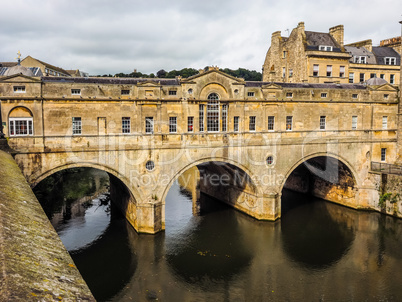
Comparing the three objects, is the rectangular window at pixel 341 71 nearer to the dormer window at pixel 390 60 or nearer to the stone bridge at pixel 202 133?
the stone bridge at pixel 202 133

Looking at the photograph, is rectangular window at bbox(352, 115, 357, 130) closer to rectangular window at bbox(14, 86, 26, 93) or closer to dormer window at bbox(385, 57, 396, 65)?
dormer window at bbox(385, 57, 396, 65)

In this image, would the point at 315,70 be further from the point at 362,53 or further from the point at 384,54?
the point at 384,54

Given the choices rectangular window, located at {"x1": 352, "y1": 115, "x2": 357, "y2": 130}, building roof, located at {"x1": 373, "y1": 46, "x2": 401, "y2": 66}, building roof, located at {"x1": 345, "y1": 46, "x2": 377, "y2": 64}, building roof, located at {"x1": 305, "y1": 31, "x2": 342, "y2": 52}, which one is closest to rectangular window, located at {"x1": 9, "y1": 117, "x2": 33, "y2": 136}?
rectangular window, located at {"x1": 352, "y1": 115, "x2": 357, "y2": 130}

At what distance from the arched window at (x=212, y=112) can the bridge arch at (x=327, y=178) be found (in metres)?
8.15

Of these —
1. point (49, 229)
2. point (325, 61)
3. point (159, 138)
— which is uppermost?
point (325, 61)

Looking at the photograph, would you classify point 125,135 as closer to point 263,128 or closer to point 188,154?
point 188,154

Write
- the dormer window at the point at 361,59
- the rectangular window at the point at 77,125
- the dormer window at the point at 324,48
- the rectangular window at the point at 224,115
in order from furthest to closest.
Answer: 1. the dormer window at the point at 361,59
2. the dormer window at the point at 324,48
3. the rectangular window at the point at 224,115
4. the rectangular window at the point at 77,125

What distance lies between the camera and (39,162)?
22047mm

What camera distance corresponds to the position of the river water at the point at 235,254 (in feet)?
59.9

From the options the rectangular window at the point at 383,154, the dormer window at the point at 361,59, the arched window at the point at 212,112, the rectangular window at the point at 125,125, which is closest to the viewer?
the rectangular window at the point at 125,125

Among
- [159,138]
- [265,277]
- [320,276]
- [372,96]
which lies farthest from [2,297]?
[372,96]

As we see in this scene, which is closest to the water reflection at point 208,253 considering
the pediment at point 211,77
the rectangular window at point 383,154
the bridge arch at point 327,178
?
the bridge arch at point 327,178

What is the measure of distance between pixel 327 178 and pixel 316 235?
10290 millimetres

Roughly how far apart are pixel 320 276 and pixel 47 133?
65.3ft
